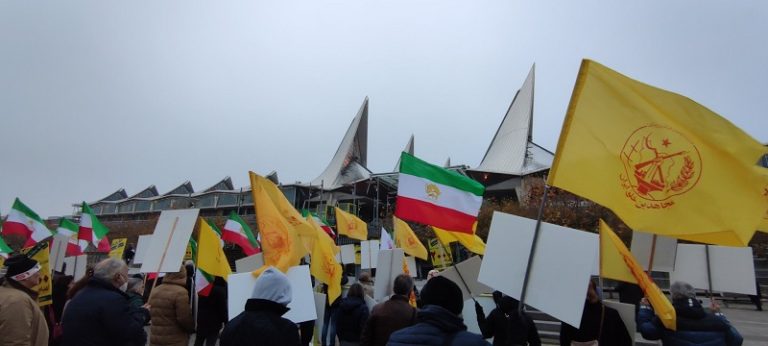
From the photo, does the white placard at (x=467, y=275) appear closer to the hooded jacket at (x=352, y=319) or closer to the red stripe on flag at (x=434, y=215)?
the red stripe on flag at (x=434, y=215)

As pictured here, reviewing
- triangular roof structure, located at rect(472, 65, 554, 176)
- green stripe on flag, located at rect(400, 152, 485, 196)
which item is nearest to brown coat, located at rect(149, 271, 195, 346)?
green stripe on flag, located at rect(400, 152, 485, 196)

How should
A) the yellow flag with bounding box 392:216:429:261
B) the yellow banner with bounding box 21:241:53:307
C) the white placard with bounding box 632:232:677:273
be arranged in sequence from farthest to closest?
the yellow flag with bounding box 392:216:429:261 → the white placard with bounding box 632:232:677:273 → the yellow banner with bounding box 21:241:53:307

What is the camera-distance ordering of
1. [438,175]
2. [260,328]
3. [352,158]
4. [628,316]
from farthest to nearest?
[352,158] → [438,175] → [628,316] → [260,328]

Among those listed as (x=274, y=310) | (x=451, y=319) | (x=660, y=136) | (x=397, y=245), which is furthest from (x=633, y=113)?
(x=397, y=245)

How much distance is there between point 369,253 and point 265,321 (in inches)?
438

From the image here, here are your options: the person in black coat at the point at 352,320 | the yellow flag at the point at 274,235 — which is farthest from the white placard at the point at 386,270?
the yellow flag at the point at 274,235

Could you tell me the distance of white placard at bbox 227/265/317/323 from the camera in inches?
176

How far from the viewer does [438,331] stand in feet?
7.74

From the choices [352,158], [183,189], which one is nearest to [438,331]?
[352,158]

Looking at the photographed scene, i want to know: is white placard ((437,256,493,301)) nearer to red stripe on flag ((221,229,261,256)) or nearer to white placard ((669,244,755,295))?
white placard ((669,244,755,295))

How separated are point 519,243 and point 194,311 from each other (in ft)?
13.0

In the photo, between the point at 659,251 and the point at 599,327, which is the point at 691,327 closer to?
the point at 599,327

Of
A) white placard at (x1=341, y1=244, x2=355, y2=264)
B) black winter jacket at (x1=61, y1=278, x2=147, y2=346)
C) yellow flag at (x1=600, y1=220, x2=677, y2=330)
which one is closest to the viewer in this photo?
black winter jacket at (x1=61, y1=278, x2=147, y2=346)

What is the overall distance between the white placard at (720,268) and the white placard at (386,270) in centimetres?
342
